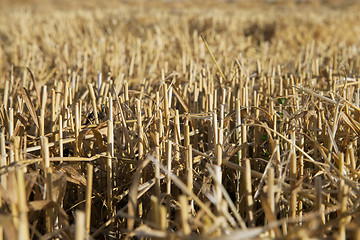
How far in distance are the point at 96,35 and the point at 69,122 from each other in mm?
2358

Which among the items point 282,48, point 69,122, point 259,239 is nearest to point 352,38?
point 282,48

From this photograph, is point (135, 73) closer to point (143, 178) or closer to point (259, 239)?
point (143, 178)

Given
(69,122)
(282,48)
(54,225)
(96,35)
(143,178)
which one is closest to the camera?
(54,225)

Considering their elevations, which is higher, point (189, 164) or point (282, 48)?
point (282, 48)

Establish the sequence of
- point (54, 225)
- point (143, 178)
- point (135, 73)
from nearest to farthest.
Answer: point (54, 225), point (143, 178), point (135, 73)

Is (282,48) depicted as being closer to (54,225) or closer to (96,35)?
(96,35)

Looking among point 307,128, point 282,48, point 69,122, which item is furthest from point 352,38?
point 69,122

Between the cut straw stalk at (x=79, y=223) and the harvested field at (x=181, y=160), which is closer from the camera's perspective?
the cut straw stalk at (x=79, y=223)

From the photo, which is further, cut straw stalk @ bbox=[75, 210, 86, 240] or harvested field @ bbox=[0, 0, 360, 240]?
harvested field @ bbox=[0, 0, 360, 240]

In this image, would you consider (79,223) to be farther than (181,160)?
No

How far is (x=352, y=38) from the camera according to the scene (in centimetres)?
333

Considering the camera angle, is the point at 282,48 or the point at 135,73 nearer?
the point at 135,73

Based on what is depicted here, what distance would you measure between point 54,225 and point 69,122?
1.25ft

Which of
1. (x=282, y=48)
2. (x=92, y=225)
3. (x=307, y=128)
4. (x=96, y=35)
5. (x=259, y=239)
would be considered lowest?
(x=92, y=225)
